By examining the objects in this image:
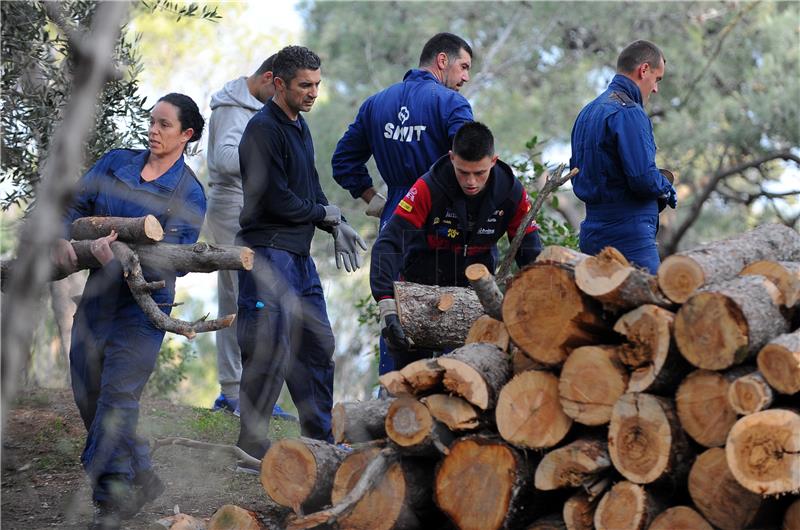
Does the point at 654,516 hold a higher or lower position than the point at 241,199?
lower

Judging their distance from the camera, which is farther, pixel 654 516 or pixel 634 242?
pixel 634 242

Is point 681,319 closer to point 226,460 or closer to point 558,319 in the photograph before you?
point 558,319

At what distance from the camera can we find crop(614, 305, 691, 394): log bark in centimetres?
376

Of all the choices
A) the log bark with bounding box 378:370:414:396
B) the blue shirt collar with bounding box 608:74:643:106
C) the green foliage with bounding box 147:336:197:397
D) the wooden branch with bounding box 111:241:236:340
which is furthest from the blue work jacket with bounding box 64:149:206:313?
the green foliage with bounding box 147:336:197:397

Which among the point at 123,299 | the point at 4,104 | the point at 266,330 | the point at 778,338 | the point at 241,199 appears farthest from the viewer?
the point at 241,199

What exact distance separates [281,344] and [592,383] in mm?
2093

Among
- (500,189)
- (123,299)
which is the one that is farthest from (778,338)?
(123,299)

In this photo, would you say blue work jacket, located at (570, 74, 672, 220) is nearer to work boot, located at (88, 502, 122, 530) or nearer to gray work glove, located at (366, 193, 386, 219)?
gray work glove, located at (366, 193, 386, 219)

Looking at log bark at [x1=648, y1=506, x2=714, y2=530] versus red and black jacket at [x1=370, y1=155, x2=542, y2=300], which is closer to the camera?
log bark at [x1=648, y1=506, x2=714, y2=530]

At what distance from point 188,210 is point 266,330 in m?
0.78

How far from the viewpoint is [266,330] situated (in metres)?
5.55

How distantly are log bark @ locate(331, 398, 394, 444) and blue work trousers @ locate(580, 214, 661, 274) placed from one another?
200 cm

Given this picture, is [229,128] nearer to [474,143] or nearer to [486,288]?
[474,143]

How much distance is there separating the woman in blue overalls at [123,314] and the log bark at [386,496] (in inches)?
47.9
